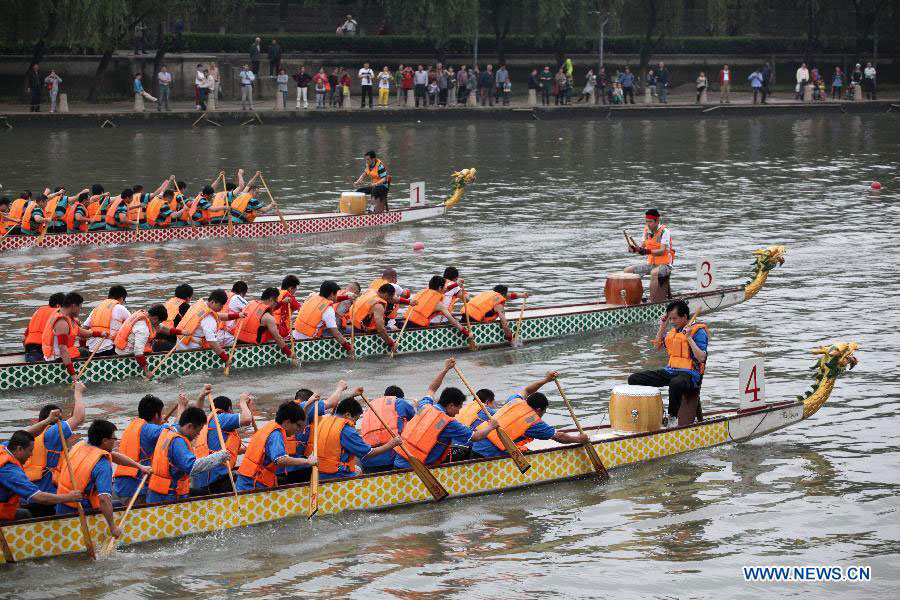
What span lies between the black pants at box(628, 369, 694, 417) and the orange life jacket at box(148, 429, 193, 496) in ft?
17.9

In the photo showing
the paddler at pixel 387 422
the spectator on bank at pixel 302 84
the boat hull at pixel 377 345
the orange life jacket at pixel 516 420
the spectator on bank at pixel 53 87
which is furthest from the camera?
the spectator on bank at pixel 302 84

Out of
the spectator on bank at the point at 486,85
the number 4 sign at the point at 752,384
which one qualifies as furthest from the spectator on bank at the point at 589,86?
the number 4 sign at the point at 752,384

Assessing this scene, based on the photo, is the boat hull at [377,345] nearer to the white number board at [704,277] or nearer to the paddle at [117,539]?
the white number board at [704,277]

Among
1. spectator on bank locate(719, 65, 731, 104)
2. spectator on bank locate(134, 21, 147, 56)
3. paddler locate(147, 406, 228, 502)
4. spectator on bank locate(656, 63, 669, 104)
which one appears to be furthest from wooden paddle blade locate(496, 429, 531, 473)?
spectator on bank locate(719, 65, 731, 104)

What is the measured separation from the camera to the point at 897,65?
210ft

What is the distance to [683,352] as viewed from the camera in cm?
1567

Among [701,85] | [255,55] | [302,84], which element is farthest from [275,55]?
[701,85]

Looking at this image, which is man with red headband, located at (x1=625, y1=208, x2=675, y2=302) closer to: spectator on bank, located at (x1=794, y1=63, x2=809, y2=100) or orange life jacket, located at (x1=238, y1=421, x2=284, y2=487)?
orange life jacket, located at (x1=238, y1=421, x2=284, y2=487)

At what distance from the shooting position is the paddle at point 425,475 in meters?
13.6

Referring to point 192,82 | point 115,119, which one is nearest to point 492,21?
point 192,82

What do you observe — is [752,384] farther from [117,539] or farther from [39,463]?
[39,463]

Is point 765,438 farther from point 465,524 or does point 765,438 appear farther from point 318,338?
point 318,338

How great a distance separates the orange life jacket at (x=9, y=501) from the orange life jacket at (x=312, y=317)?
23.5ft

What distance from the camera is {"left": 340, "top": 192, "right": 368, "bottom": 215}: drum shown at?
30719 mm
